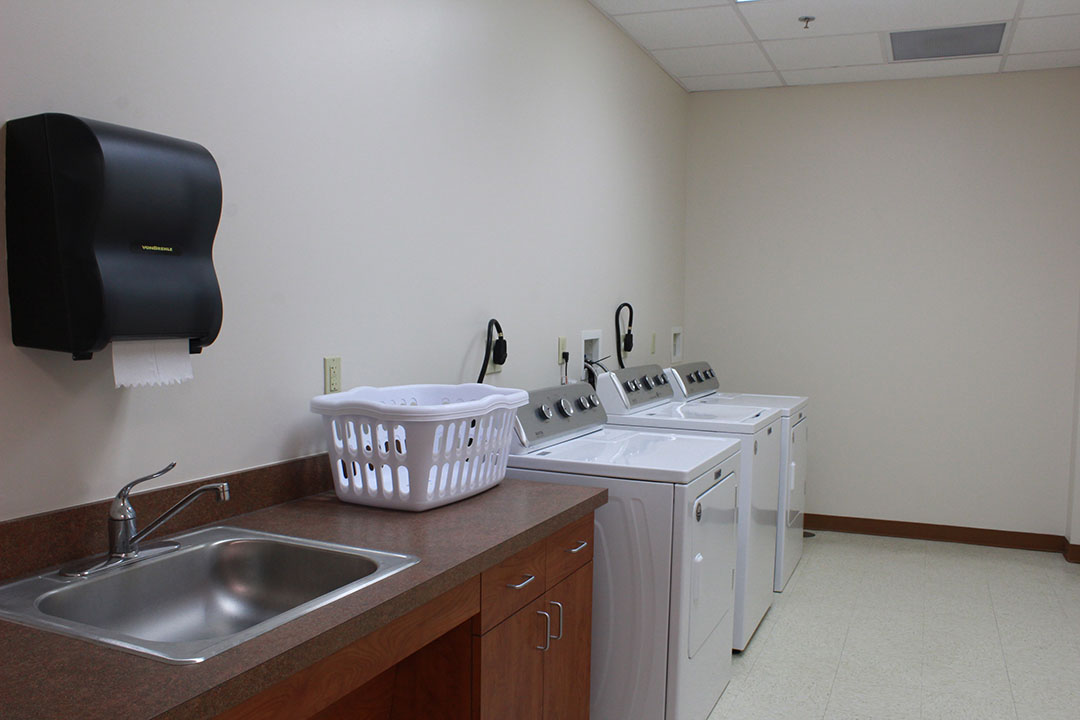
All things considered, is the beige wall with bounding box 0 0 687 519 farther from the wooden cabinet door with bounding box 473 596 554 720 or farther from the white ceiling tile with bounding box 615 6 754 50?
the wooden cabinet door with bounding box 473 596 554 720

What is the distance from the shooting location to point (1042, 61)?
436cm

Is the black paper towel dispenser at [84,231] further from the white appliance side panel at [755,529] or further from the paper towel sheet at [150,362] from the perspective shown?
the white appliance side panel at [755,529]

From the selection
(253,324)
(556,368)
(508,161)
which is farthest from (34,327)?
(556,368)

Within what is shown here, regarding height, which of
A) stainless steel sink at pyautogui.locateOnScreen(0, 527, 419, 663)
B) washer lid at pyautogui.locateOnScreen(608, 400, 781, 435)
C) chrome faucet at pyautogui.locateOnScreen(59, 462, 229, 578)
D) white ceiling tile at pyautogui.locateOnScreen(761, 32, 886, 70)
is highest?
white ceiling tile at pyautogui.locateOnScreen(761, 32, 886, 70)

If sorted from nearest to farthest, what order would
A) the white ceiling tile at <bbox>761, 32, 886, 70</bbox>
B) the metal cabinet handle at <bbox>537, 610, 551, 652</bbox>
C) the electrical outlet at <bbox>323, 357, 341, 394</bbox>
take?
the metal cabinet handle at <bbox>537, 610, 551, 652</bbox> → the electrical outlet at <bbox>323, 357, 341, 394</bbox> → the white ceiling tile at <bbox>761, 32, 886, 70</bbox>

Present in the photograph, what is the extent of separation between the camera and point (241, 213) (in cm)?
186

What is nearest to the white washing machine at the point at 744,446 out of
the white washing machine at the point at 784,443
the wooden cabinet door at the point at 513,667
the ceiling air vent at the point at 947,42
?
the white washing machine at the point at 784,443

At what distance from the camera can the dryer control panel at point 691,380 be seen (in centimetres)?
412

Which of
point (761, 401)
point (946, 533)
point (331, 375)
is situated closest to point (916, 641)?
point (761, 401)

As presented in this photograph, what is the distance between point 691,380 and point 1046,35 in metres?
2.30

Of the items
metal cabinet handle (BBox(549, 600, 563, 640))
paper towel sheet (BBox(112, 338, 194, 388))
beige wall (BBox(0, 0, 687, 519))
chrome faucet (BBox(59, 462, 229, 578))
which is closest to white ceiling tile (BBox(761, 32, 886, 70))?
beige wall (BBox(0, 0, 687, 519))

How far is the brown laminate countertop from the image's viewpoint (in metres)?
1.00

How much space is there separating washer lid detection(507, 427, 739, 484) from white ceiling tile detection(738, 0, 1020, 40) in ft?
6.46

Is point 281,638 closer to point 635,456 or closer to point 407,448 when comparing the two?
point 407,448
